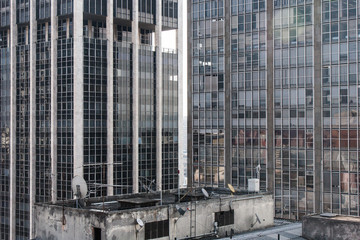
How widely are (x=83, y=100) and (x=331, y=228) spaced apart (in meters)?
75.3

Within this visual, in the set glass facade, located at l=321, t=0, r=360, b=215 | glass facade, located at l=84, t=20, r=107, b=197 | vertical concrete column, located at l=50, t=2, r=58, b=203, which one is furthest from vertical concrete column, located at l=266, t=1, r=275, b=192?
vertical concrete column, located at l=50, t=2, r=58, b=203

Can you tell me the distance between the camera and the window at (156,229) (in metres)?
50.7

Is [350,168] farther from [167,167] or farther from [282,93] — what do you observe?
[167,167]

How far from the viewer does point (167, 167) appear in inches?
5108

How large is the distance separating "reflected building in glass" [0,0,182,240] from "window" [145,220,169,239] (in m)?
63.8

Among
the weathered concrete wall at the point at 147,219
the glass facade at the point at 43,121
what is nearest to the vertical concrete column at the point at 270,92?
the weathered concrete wall at the point at 147,219

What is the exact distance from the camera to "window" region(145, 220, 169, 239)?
50688 millimetres

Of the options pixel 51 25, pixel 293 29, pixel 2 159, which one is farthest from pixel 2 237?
pixel 293 29

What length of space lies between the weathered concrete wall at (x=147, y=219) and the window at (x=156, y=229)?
39 cm

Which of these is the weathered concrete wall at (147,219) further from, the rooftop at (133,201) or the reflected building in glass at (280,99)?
the reflected building in glass at (280,99)

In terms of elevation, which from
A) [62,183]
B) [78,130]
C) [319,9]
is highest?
[319,9]

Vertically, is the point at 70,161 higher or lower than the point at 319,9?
lower

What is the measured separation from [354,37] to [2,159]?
279 ft

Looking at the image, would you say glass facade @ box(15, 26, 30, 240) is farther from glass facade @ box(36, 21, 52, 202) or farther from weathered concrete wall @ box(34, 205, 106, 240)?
weathered concrete wall @ box(34, 205, 106, 240)
